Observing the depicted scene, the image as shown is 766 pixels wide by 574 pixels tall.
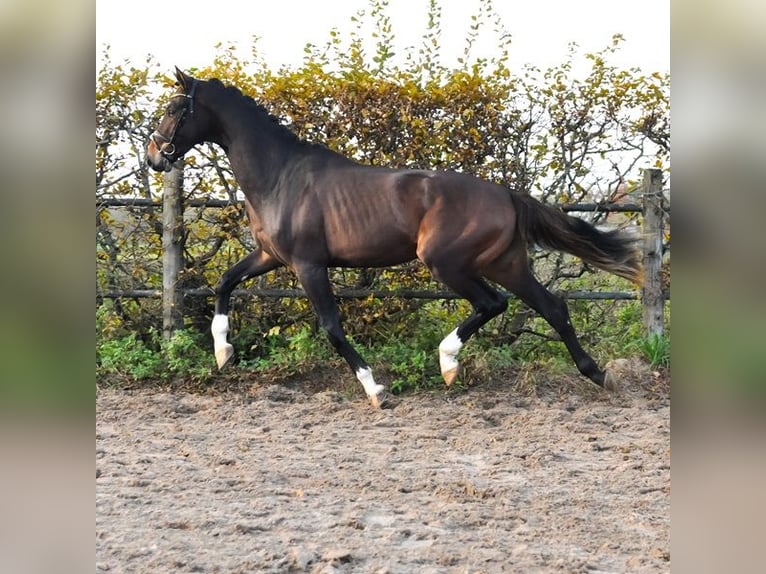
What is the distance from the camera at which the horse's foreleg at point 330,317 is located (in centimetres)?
547

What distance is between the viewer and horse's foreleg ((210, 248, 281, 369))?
584cm

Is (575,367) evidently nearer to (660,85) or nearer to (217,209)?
(660,85)

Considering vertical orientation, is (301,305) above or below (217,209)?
below

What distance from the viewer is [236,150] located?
5715mm

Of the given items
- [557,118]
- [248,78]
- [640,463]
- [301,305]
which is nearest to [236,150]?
[248,78]

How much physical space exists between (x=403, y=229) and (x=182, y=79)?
71.7 inches

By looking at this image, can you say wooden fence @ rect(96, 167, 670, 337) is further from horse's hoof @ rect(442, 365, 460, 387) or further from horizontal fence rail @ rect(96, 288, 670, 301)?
horse's hoof @ rect(442, 365, 460, 387)

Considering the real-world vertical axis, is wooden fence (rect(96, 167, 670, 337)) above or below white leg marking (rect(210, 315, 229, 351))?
above

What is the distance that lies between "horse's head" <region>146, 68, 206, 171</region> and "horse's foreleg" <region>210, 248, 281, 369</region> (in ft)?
2.84

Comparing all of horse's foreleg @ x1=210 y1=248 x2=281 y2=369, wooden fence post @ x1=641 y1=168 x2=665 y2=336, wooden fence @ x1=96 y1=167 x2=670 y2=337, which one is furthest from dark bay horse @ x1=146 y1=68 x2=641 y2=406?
wooden fence post @ x1=641 y1=168 x2=665 y2=336

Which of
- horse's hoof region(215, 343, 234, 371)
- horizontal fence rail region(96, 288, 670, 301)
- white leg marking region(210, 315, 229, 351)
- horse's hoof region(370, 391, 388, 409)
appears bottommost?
horse's hoof region(370, 391, 388, 409)

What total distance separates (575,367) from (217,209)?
3.09 metres
